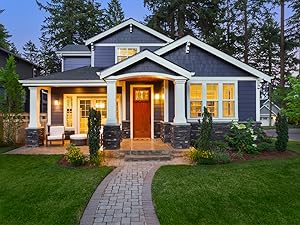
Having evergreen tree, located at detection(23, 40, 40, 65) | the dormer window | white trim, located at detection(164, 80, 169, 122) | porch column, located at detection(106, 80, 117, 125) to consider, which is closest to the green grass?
porch column, located at detection(106, 80, 117, 125)

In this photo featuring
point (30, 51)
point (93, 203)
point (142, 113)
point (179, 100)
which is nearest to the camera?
point (93, 203)

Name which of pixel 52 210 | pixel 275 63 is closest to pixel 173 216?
pixel 52 210

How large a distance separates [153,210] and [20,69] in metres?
20.1

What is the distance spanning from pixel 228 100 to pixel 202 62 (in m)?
2.13

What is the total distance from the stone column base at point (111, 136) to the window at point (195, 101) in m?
3.70

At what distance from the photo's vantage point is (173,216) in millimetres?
4867

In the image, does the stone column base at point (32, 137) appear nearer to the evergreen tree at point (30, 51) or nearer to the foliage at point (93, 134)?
the foliage at point (93, 134)

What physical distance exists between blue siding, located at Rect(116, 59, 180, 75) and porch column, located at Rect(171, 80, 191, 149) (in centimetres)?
80

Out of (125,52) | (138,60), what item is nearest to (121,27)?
(125,52)

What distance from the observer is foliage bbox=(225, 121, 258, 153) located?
10.7 metres

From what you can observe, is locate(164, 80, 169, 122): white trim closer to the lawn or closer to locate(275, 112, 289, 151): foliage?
the lawn

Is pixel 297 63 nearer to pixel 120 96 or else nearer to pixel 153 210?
pixel 120 96

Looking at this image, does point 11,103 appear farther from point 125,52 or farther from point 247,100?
point 247,100

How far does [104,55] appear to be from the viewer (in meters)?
15.9
